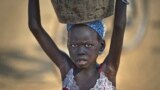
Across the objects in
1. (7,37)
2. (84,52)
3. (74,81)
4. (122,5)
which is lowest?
(7,37)

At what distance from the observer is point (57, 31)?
13.9ft

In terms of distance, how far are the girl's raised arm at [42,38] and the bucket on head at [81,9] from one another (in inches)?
5.1

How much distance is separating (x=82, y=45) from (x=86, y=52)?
0.10 ft

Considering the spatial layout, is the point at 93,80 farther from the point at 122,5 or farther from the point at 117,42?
the point at 122,5

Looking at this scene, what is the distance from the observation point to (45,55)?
4.18m

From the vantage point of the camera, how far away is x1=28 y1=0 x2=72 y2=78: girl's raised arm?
2158 mm

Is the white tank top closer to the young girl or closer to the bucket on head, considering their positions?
the young girl

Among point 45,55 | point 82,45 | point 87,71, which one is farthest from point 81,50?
point 45,55

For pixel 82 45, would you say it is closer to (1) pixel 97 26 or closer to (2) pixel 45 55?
(1) pixel 97 26

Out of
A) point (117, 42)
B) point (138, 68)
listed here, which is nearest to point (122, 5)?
point (117, 42)

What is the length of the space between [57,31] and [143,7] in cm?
68

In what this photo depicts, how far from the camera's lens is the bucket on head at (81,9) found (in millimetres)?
2020

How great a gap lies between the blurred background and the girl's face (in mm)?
1921

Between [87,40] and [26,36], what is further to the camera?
[26,36]
